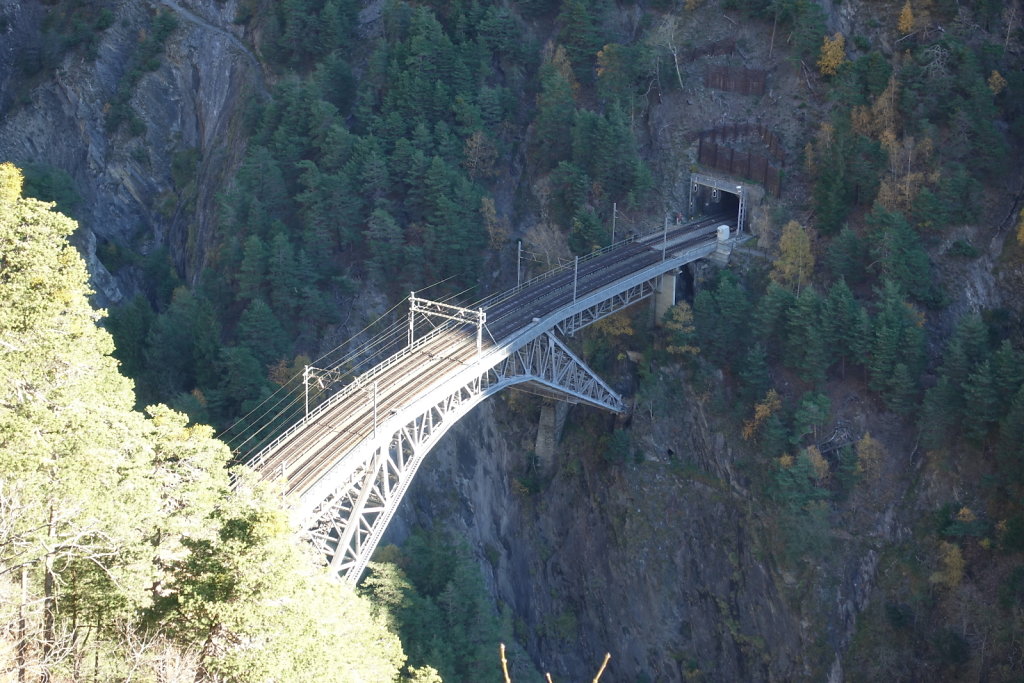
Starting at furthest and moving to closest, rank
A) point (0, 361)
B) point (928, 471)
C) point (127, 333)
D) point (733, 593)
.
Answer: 1. point (127, 333)
2. point (733, 593)
3. point (928, 471)
4. point (0, 361)

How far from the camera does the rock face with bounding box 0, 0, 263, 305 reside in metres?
95.4

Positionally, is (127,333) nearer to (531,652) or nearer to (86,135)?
(86,135)

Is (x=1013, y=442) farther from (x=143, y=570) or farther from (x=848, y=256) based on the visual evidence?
(x=143, y=570)

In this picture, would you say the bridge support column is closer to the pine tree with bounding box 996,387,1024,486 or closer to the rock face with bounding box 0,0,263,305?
the pine tree with bounding box 996,387,1024,486

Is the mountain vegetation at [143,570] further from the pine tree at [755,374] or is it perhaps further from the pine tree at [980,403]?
the pine tree at [980,403]

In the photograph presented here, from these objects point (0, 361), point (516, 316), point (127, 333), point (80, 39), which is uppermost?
point (80, 39)

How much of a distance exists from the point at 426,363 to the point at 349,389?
4277 mm

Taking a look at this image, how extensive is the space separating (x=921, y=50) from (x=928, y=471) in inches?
1092

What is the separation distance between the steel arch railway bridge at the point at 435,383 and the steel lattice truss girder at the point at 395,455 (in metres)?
0.08

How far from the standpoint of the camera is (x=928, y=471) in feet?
215

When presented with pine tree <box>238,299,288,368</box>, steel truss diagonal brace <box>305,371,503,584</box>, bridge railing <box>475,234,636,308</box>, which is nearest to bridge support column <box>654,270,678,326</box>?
bridge railing <box>475,234,636,308</box>

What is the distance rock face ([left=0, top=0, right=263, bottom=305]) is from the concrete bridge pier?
3647cm

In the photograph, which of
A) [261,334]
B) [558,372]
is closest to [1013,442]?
[558,372]

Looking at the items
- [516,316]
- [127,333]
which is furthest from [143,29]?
[516,316]
